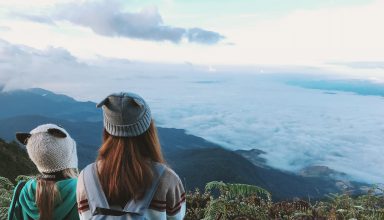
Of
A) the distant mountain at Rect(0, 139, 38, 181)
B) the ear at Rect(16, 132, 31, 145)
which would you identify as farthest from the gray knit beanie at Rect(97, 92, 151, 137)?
the distant mountain at Rect(0, 139, 38, 181)

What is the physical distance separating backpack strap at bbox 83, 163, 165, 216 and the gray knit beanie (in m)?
0.26

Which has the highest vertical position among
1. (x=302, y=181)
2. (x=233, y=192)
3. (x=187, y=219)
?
(x=233, y=192)

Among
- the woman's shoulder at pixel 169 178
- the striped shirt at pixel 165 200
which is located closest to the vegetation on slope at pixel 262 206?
the striped shirt at pixel 165 200

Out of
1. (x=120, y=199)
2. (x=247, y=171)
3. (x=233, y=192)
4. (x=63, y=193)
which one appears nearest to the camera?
(x=120, y=199)

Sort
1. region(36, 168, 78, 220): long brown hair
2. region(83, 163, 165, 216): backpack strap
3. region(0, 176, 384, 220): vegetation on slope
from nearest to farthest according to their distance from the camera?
region(83, 163, 165, 216): backpack strap, region(36, 168, 78, 220): long brown hair, region(0, 176, 384, 220): vegetation on slope

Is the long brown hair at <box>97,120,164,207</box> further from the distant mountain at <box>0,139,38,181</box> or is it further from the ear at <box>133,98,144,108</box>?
the distant mountain at <box>0,139,38,181</box>

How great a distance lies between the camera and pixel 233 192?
601cm

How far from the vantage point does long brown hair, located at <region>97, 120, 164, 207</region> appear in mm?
2969

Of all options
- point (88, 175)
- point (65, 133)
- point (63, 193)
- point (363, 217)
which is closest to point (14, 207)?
point (63, 193)

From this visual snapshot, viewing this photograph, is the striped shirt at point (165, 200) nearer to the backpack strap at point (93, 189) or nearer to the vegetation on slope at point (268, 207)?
the backpack strap at point (93, 189)

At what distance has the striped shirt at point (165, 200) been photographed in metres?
3.03

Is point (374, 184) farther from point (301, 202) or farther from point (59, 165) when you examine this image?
point (59, 165)

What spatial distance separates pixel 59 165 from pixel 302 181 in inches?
7510

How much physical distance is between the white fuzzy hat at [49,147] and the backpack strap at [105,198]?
2.94 ft
